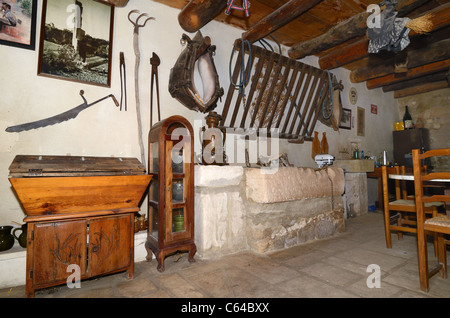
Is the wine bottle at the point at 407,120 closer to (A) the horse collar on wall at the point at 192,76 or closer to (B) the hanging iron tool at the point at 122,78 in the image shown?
(A) the horse collar on wall at the point at 192,76

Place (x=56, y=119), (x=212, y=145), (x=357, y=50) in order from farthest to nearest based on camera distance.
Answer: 1. (x=357, y=50)
2. (x=212, y=145)
3. (x=56, y=119)

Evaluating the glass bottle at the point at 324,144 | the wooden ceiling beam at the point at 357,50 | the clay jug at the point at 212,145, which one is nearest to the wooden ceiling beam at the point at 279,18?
the clay jug at the point at 212,145

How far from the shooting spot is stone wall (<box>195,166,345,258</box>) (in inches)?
89.4

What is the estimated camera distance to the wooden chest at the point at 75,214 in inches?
60.1

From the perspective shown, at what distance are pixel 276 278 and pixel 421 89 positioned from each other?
6.20 meters

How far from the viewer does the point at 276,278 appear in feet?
5.93

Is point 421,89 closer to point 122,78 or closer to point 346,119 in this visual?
point 346,119

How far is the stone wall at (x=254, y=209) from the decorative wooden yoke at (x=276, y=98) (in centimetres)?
99

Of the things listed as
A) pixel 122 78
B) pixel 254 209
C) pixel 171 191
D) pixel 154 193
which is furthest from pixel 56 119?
pixel 254 209

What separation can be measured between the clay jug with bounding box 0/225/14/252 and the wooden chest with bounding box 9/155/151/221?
0.46m

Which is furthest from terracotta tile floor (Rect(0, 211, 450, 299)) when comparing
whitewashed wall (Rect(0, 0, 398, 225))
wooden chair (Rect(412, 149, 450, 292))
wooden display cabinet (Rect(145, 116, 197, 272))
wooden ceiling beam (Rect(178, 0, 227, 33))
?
wooden ceiling beam (Rect(178, 0, 227, 33))

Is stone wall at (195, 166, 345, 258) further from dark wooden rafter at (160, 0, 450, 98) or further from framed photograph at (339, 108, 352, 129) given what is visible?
framed photograph at (339, 108, 352, 129)

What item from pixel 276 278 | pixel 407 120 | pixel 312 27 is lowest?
pixel 276 278

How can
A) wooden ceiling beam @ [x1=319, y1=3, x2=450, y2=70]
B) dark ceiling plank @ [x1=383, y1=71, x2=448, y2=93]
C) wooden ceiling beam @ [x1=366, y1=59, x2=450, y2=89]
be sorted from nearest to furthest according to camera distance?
wooden ceiling beam @ [x1=319, y1=3, x2=450, y2=70], wooden ceiling beam @ [x1=366, y1=59, x2=450, y2=89], dark ceiling plank @ [x1=383, y1=71, x2=448, y2=93]
